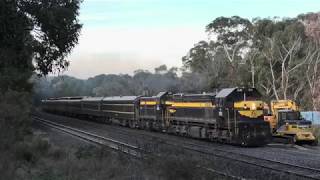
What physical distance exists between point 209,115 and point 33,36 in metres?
11.2

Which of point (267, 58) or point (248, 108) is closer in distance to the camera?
point (248, 108)

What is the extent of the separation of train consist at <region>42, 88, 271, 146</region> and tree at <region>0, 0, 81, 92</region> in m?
8.82

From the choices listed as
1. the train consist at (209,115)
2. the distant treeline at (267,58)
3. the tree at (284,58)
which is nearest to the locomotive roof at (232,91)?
the train consist at (209,115)

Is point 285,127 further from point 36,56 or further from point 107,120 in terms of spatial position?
point 107,120

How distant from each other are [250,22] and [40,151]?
65.1 metres

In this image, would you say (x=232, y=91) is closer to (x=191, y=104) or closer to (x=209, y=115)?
(x=209, y=115)

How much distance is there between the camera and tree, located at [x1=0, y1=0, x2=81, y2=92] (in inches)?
1101

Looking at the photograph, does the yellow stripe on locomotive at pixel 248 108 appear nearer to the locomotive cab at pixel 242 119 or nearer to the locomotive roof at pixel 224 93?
the locomotive cab at pixel 242 119

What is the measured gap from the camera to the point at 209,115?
34.0 m

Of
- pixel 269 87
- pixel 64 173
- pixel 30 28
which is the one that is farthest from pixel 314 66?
pixel 64 173

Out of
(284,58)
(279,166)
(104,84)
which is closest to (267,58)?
(284,58)

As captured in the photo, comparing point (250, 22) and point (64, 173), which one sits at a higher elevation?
point (250, 22)

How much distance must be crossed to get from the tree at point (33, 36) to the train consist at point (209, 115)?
882cm

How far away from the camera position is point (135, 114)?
5316 centimetres
